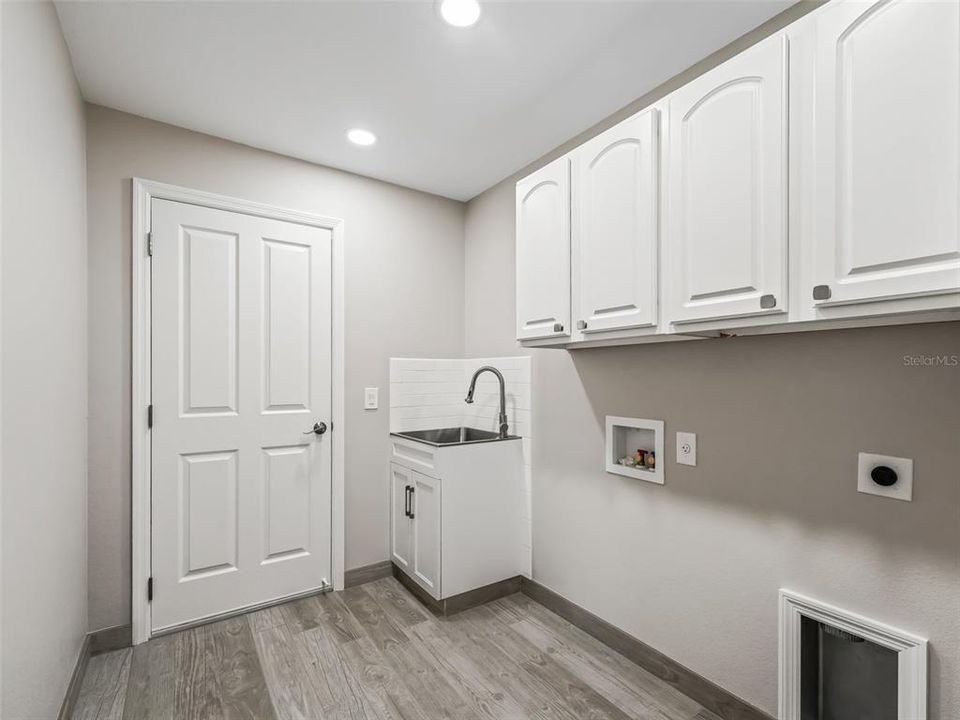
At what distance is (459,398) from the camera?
3.15 meters

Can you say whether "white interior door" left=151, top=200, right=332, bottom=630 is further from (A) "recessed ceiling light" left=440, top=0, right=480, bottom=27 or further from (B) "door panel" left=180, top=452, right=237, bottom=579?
(A) "recessed ceiling light" left=440, top=0, right=480, bottom=27

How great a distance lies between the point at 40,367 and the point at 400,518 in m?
1.84

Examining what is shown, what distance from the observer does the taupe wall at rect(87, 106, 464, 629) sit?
6.79 feet

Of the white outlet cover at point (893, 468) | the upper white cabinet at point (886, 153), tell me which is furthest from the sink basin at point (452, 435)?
the upper white cabinet at point (886, 153)

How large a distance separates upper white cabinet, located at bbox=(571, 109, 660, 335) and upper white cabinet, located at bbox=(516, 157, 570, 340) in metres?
0.05

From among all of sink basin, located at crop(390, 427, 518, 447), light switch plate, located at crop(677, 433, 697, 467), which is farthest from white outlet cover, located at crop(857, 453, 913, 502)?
sink basin, located at crop(390, 427, 518, 447)

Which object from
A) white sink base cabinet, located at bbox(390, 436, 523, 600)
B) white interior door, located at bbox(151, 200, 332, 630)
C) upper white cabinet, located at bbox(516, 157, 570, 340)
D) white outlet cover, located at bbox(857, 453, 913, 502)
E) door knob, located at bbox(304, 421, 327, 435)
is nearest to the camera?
white outlet cover, located at bbox(857, 453, 913, 502)

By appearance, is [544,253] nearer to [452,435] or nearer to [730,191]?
[730,191]

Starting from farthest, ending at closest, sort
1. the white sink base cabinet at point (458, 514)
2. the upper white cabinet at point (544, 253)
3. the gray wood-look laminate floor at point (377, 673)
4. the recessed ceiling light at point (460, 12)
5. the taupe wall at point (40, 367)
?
the white sink base cabinet at point (458, 514) < the upper white cabinet at point (544, 253) < the gray wood-look laminate floor at point (377, 673) < the recessed ceiling light at point (460, 12) < the taupe wall at point (40, 367)

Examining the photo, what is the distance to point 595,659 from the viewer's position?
2016 millimetres

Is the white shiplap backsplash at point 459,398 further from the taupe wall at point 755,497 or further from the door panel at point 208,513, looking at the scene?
the door panel at point 208,513

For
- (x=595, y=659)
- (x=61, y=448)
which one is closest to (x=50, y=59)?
(x=61, y=448)

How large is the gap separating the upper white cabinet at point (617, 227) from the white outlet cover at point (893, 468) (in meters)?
0.71

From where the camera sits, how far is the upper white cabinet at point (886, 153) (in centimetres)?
96
